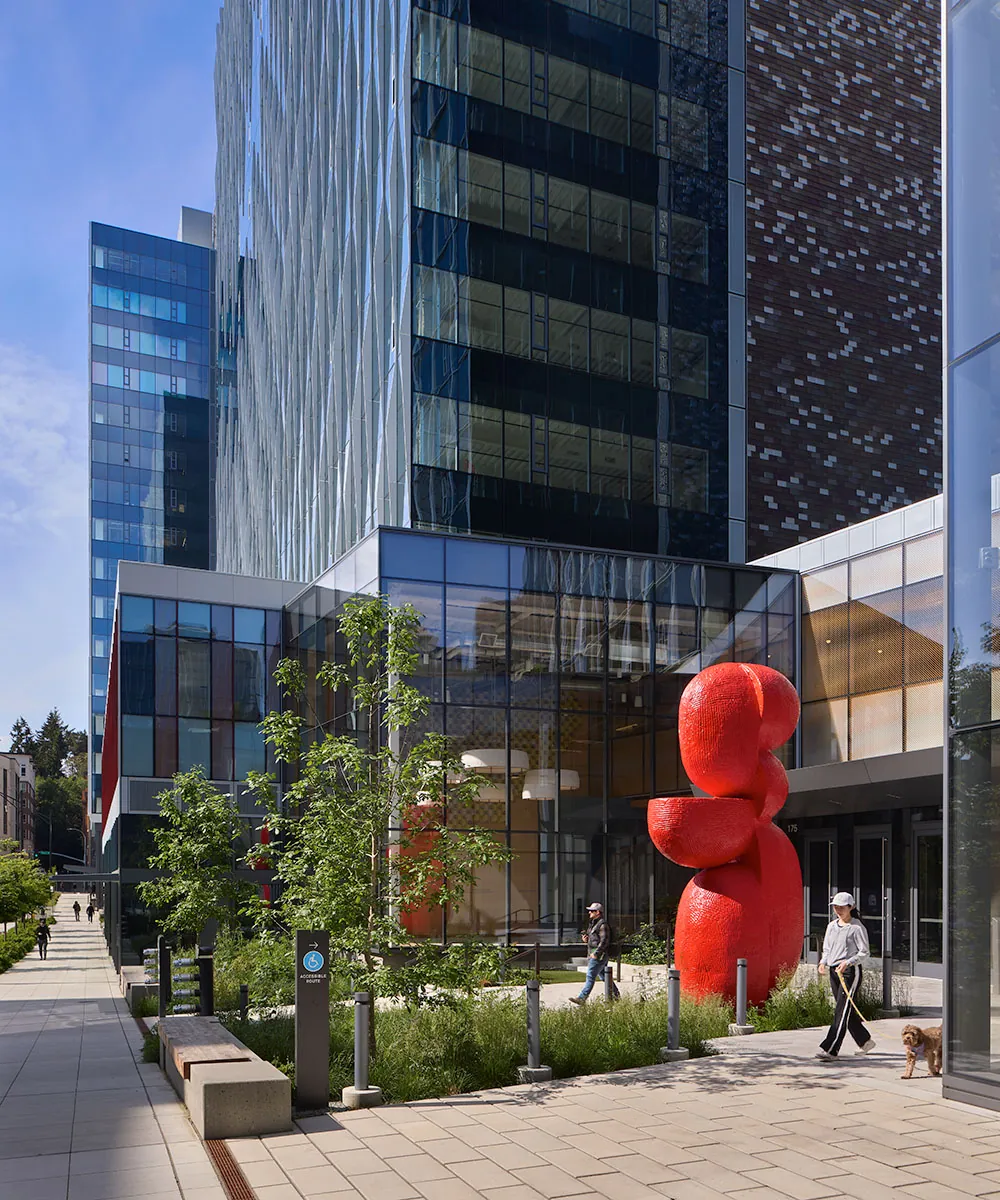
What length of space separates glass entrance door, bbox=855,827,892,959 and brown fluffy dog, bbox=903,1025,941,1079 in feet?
43.6

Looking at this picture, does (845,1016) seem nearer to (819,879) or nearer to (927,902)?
(927,902)

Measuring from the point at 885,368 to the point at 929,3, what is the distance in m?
13.2

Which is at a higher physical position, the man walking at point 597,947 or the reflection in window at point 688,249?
the reflection in window at point 688,249

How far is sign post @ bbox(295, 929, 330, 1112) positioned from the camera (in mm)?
10680

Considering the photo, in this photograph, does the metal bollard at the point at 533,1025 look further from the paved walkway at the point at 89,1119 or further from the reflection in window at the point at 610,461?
the reflection in window at the point at 610,461

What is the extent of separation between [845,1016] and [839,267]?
29.3 meters

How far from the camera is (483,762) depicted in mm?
25547

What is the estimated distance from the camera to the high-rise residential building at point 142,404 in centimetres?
10200

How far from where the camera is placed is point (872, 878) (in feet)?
82.4

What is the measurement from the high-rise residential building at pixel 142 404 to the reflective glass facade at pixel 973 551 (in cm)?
9505

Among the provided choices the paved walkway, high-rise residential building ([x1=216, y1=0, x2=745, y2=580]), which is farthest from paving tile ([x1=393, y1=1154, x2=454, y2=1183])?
high-rise residential building ([x1=216, y1=0, x2=745, y2=580])

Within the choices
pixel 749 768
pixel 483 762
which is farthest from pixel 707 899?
pixel 483 762

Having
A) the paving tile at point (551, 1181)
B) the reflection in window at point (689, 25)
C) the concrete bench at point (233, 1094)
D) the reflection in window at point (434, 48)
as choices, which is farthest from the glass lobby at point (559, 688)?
the reflection in window at point (689, 25)

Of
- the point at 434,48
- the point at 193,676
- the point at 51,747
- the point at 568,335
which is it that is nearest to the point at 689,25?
the point at 434,48
